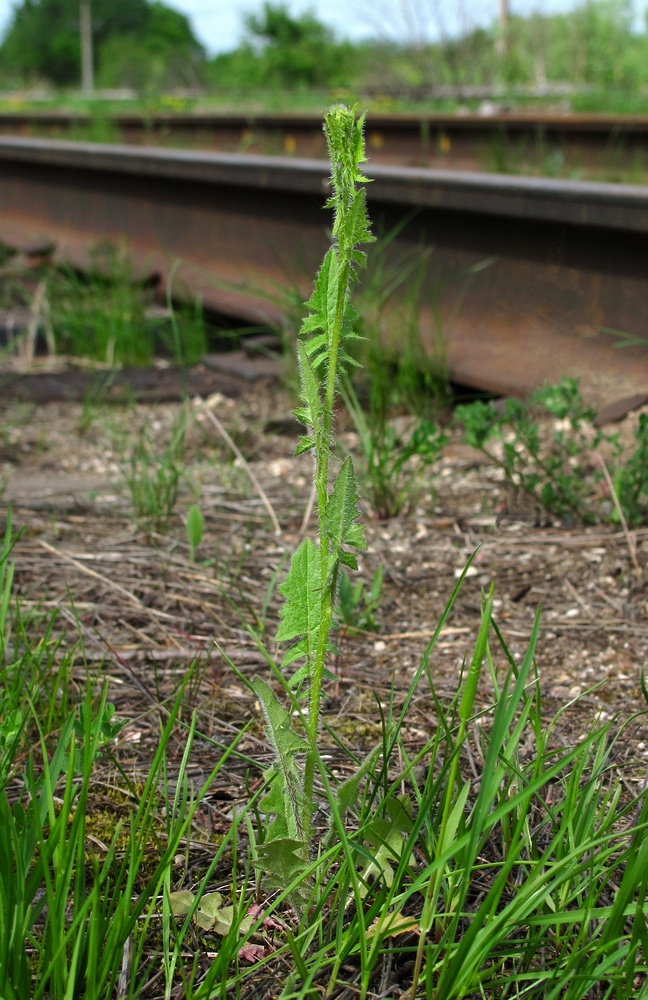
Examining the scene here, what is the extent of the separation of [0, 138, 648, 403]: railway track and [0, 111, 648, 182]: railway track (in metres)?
0.61

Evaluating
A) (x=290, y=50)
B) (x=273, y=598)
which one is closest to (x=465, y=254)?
(x=273, y=598)

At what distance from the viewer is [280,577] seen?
243 centimetres

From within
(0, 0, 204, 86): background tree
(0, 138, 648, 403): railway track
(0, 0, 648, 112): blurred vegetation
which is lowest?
(0, 138, 648, 403): railway track

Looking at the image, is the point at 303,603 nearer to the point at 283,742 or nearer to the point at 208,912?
the point at 283,742

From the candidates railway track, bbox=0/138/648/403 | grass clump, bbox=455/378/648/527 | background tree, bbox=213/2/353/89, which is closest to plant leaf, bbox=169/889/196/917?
grass clump, bbox=455/378/648/527

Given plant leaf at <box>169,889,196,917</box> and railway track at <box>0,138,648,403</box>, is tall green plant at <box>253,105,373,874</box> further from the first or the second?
railway track at <box>0,138,648,403</box>

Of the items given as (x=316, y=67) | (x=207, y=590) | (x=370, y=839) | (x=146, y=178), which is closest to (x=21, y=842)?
(x=370, y=839)

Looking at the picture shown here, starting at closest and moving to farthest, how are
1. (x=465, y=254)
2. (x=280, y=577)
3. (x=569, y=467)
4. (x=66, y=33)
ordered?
(x=280, y=577)
(x=569, y=467)
(x=465, y=254)
(x=66, y=33)

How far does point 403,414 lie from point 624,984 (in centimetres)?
257

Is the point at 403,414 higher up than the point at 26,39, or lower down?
lower down

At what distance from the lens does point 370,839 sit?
134 cm

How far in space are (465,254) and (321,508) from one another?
2.78m

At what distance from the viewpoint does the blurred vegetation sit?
16.0m

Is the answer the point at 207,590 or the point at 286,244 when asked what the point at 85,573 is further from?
the point at 286,244
